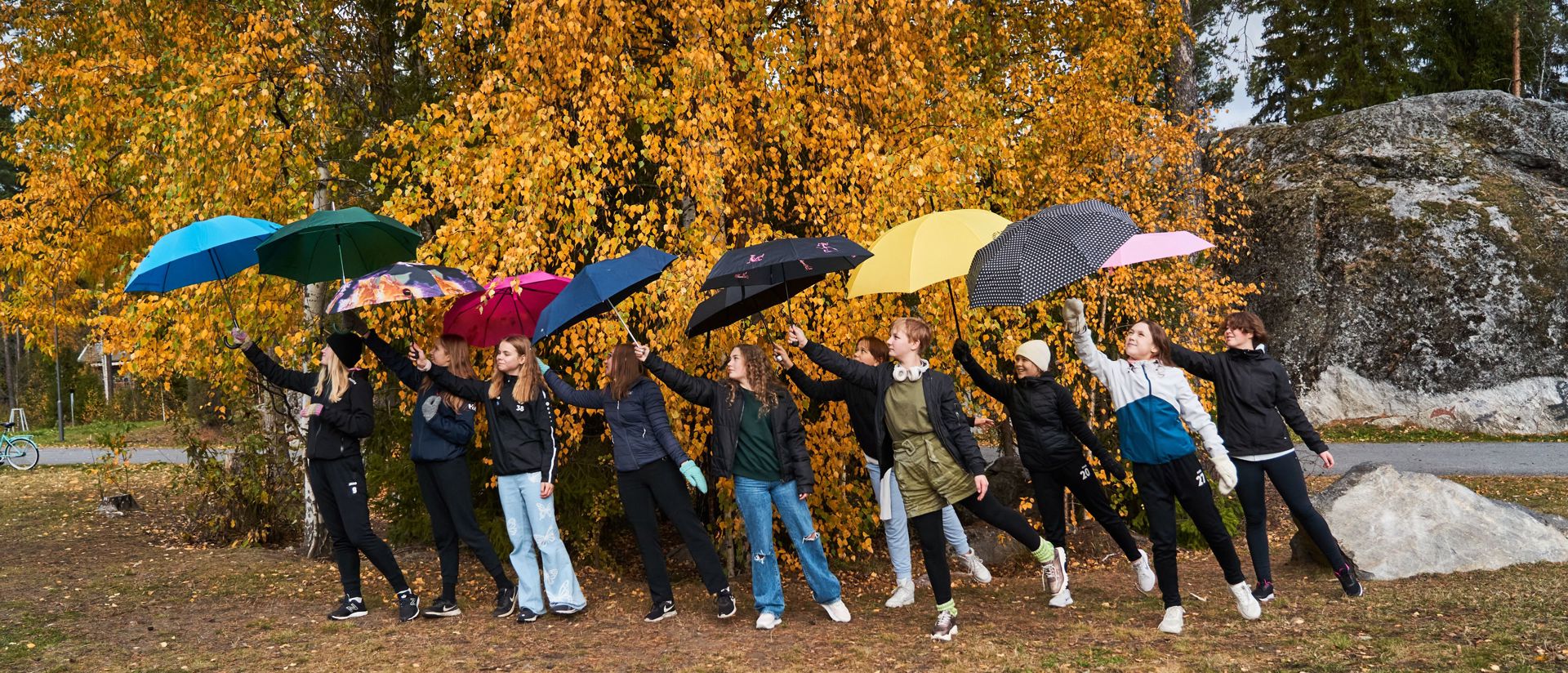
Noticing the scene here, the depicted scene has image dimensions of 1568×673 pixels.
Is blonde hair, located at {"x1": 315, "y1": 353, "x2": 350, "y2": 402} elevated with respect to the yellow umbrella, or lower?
lower

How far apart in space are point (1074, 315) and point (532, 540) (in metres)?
3.06

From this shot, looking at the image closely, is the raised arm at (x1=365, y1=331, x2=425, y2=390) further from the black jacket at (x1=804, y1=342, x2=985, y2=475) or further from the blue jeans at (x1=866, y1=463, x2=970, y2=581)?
the blue jeans at (x1=866, y1=463, x2=970, y2=581)

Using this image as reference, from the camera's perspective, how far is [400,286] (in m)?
5.21

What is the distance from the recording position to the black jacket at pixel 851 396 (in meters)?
5.62

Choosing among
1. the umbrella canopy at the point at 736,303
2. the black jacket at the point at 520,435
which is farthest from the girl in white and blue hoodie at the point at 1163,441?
the black jacket at the point at 520,435

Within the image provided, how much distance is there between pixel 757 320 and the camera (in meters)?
6.04

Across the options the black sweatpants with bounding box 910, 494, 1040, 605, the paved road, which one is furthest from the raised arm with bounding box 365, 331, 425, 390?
the paved road

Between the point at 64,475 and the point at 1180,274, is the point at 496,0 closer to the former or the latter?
the point at 1180,274

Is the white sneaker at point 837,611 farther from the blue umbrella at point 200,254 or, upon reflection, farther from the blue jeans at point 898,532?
the blue umbrella at point 200,254

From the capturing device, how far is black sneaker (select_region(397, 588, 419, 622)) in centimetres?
571

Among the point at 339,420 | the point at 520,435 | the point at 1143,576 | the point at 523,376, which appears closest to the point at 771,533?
the point at 520,435

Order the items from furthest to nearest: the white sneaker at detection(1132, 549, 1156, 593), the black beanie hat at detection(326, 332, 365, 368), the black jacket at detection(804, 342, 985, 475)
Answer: the white sneaker at detection(1132, 549, 1156, 593)
the black beanie hat at detection(326, 332, 365, 368)
the black jacket at detection(804, 342, 985, 475)

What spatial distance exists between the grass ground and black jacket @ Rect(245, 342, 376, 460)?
938 mm

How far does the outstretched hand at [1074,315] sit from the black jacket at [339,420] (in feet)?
11.6
